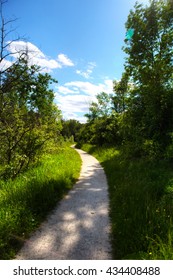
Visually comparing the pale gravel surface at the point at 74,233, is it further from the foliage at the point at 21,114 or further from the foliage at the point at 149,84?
the foliage at the point at 149,84

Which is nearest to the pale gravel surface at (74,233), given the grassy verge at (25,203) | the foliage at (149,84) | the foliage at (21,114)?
the grassy verge at (25,203)

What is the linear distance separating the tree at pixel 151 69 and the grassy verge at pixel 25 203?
6869 millimetres

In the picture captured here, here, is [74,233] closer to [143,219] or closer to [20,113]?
[143,219]

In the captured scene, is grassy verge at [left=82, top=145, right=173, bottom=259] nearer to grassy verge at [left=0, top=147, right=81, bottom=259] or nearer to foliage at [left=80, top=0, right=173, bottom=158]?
grassy verge at [left=0, top=147, right=81, bottom=259]

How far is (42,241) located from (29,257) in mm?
630

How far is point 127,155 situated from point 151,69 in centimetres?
609

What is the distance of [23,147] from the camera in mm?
10961

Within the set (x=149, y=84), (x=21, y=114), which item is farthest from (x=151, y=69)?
(x=21, y=114)

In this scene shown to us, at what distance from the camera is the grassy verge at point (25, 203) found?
15.7 feet

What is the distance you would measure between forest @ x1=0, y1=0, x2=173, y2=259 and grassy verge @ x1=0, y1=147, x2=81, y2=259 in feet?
0.06

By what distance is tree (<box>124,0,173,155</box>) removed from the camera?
13.7 m

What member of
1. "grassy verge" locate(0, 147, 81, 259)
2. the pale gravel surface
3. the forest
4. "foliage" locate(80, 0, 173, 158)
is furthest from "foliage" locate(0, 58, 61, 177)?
"foliage" locate(80, 0, 173, 158)

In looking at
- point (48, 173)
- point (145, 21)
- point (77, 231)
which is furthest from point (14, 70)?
point (145, 21)

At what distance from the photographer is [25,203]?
618cm
